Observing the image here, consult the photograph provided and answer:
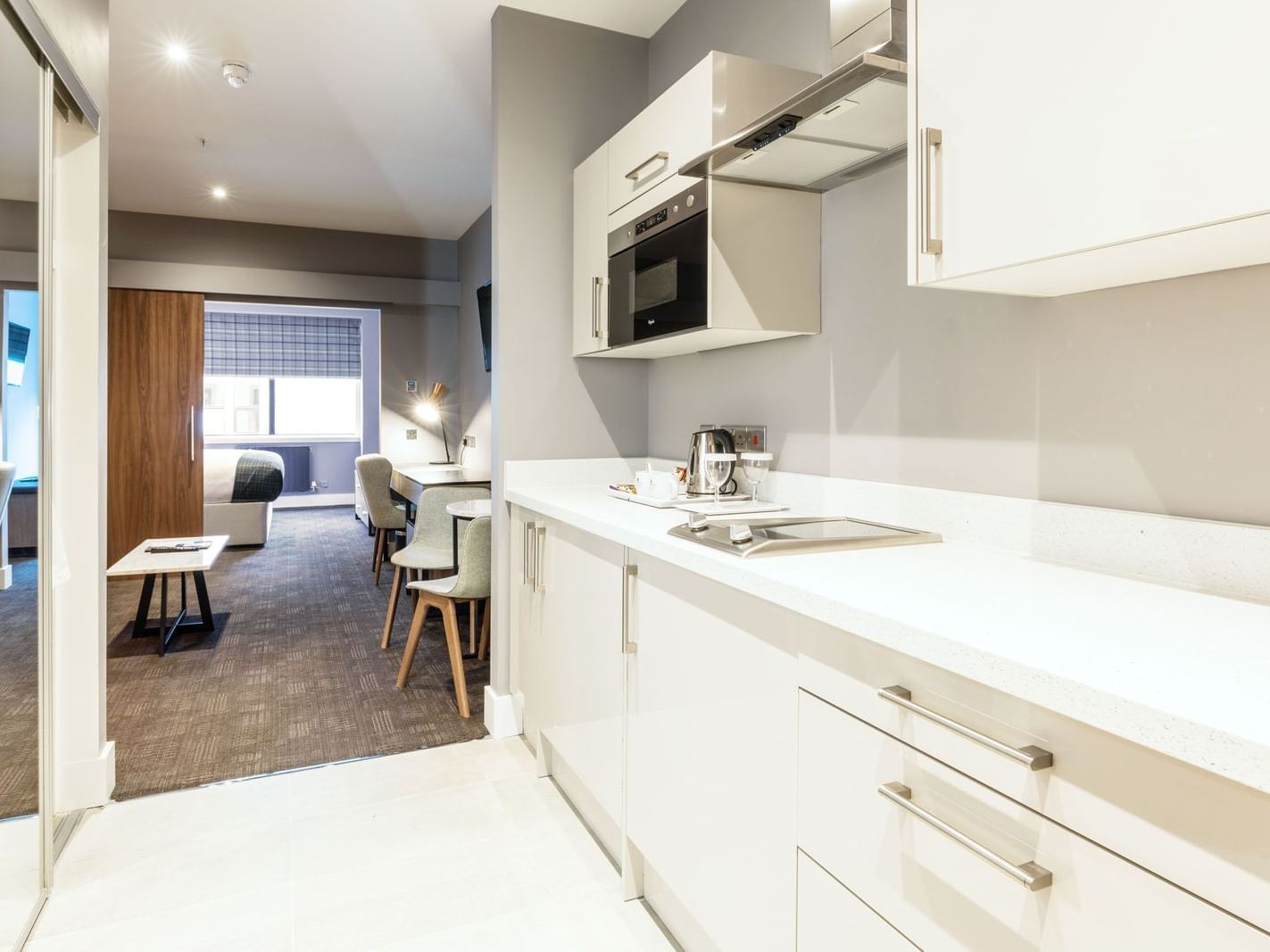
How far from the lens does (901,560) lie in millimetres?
1366

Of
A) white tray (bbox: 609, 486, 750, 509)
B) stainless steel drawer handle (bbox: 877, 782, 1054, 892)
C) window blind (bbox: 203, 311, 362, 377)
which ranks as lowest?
stainless steel drawer handle (bbox: 877, 782, 1054, 892)

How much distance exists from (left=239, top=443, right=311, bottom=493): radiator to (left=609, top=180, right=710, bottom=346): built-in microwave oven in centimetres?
801

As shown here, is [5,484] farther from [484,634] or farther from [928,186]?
[484,634]

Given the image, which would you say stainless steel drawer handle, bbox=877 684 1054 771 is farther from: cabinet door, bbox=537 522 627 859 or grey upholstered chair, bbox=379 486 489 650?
grey upholstered chair, bbox=379 486 489 650

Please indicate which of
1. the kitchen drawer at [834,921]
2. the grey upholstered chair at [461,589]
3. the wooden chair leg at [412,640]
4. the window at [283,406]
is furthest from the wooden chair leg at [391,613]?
the window at [283,406]

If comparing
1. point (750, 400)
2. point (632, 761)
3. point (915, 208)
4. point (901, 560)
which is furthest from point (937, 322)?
point (632, 761)

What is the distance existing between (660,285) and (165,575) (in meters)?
2.87

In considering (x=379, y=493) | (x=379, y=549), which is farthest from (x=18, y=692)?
(x=379, y=549)

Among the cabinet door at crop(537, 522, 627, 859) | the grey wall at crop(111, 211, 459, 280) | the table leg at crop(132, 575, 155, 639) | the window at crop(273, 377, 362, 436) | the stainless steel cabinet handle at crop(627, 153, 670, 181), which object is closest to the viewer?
the cabinet door at crop(537, 522, 627, 859)

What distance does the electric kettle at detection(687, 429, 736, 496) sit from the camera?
7.68ft

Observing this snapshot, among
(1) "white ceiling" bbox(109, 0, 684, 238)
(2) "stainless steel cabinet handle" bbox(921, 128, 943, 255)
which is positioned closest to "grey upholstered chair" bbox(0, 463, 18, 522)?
(2) "stainless steel cabinet handle" bbox(921, 128, 943, 255)

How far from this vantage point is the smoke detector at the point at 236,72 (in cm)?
322

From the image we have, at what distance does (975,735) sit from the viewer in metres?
0.86

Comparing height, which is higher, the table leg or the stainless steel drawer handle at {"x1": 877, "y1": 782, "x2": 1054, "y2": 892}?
the stainless steel drawer handle at {"x1": 877, "y1": 782, "x2": 1054, "y2": 892}
